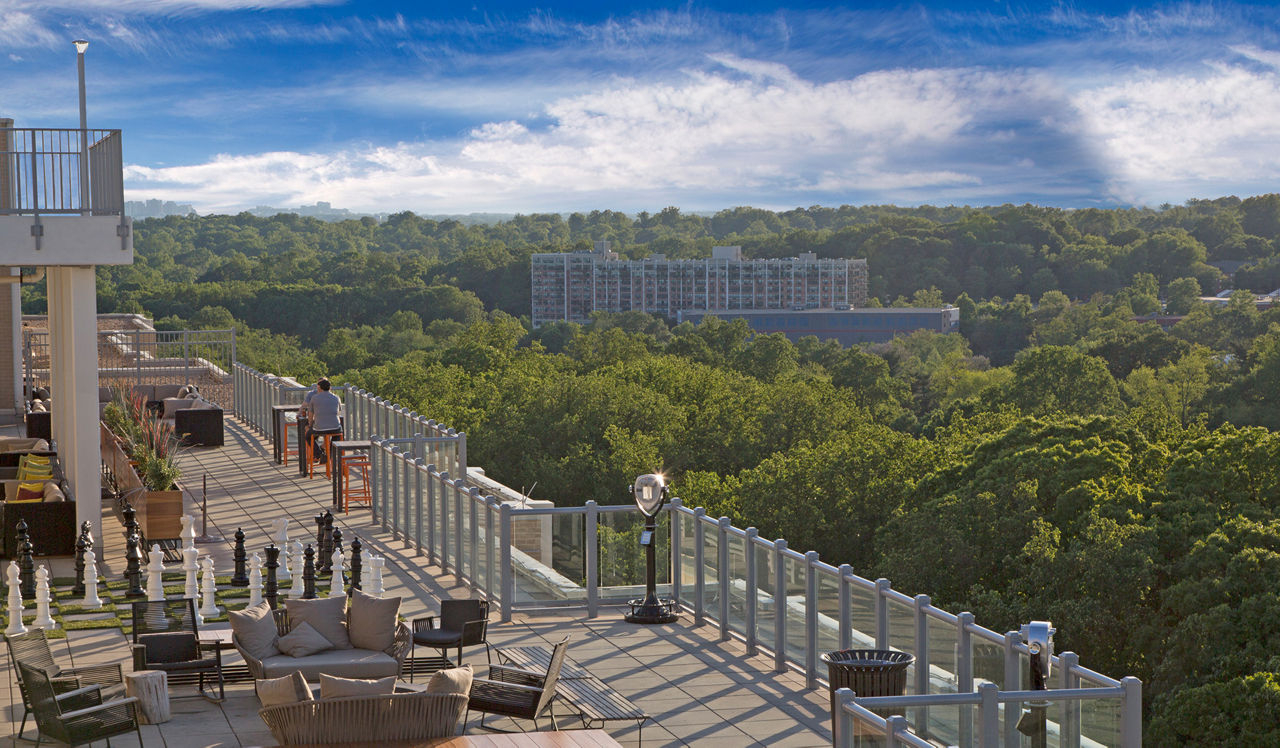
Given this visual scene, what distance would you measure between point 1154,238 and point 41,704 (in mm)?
169087

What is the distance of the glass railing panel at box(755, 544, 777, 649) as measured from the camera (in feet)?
39.8

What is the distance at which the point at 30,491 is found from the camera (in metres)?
17.5

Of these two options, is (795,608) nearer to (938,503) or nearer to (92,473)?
(92,473)

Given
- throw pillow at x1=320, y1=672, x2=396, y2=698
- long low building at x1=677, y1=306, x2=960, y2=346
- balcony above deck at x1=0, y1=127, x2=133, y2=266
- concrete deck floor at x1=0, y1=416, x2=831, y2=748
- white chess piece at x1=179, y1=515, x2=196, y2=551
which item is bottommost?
long low building at x1=677, y1=306, x2=960, y2=346

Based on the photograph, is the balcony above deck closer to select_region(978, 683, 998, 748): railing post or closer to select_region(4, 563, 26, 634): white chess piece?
select_region(4, 563, 26, 634): white chess piece

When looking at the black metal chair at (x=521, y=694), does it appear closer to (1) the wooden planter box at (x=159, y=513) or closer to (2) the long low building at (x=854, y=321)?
(1) the wooden planter box at (x=159, y=513)

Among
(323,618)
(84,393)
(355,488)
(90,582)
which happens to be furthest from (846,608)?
(355,488)

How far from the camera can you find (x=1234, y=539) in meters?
30.2

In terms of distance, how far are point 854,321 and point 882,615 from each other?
164437mm

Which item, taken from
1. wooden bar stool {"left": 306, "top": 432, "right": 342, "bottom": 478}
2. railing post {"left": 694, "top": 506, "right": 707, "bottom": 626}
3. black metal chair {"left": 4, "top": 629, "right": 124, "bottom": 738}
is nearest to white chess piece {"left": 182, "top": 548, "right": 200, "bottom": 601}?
black metal chair {"left": 4, "top": 629, "right": 124, "bottom": 738}

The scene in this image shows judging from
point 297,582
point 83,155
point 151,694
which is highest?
point 83,155

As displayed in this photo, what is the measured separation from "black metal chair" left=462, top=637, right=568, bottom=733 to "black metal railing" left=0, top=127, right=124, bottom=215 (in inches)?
339

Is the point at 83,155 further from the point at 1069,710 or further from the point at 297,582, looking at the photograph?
the point at 1069,710

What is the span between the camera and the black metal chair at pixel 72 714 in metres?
9.03
